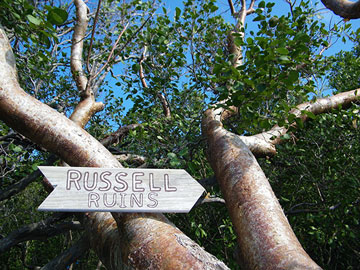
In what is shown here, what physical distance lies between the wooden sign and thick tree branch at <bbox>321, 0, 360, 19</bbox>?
6.43ft

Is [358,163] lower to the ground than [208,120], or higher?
lower

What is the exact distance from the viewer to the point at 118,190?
138cm

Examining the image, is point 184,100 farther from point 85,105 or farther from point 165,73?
point 85,105

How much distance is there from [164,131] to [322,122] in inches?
75.4

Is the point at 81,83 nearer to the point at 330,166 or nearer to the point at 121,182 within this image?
the point at 121,182

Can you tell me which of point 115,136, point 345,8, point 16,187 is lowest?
point 16,187

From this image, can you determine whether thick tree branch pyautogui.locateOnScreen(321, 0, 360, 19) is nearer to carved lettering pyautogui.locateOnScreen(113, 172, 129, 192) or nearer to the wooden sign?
the wooden sign

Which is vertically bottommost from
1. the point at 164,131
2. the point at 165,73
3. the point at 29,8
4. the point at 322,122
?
the point at 164,131

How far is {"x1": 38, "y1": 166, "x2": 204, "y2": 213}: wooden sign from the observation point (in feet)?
4.32

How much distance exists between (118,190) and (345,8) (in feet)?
7.58

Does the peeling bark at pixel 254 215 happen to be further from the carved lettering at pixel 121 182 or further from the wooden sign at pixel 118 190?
the carved lettering at pixel 121 182

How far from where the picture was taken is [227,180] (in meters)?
1.75

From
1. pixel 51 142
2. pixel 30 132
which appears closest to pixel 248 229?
pixel 51 142

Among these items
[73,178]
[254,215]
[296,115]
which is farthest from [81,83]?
[254,215]
